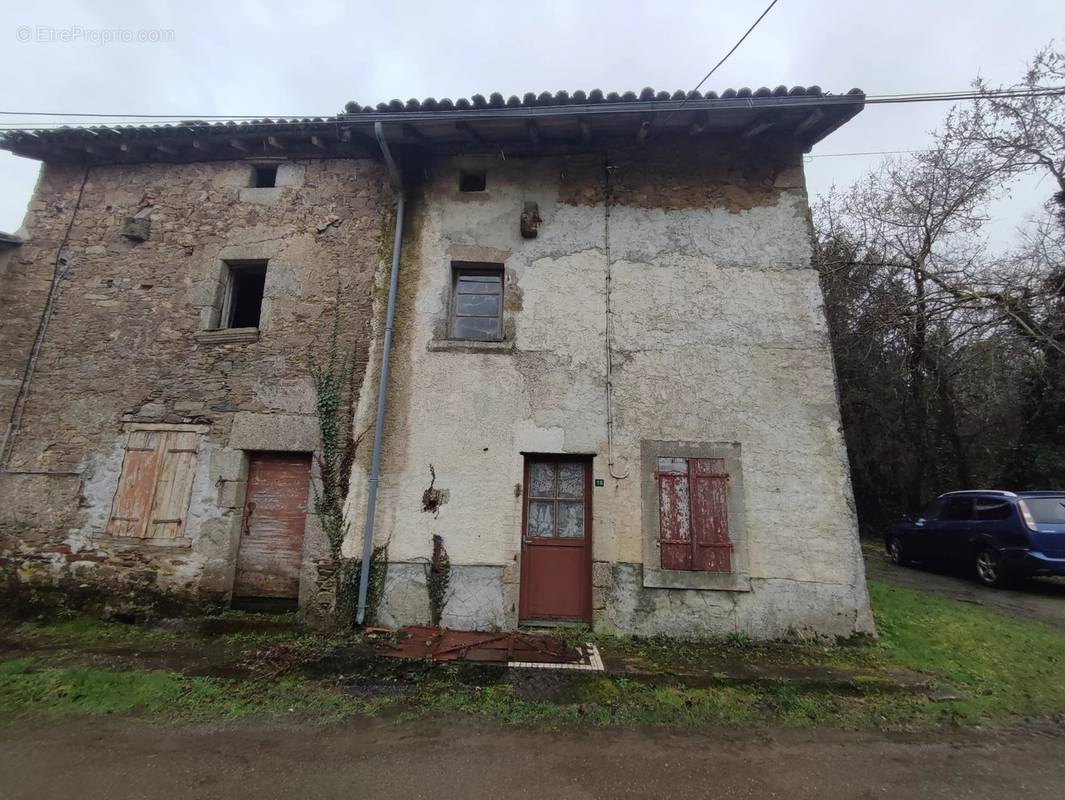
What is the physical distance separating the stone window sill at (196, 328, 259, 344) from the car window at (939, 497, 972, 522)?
36.7 feet

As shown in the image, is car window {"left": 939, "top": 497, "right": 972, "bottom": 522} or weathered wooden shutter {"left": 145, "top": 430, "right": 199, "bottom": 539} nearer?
weathered wooden shutter {"left": 145, "top": 430, "right": 199, "bottom": 539}

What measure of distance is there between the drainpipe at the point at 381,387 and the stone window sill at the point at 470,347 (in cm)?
57

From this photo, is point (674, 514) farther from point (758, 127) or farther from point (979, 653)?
point (758, 127)

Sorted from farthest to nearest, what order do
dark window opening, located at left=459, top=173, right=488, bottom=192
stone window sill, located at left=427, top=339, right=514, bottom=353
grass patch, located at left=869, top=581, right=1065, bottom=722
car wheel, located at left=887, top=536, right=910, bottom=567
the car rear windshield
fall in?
1. car wheel, located at left=887, top=536, right=910, bottom=567
2. the car rear windshield
3. dark window opening, located at left=459, top=173, right=488, bottom=192
4. stone window sill, located at left=427, top=339, right=514, bottom=353
5. grass patch, located at left=869, top=581, right=1065, bottom=722

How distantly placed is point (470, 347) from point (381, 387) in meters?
1.13

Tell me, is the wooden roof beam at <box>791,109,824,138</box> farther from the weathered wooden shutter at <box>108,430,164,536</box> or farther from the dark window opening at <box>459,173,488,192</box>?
the weathered wooden shutter at <box>108,430,164,536</box>

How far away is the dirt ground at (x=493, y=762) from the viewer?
2.91m

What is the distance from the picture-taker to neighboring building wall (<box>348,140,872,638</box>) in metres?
5.19

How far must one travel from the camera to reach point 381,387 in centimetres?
555

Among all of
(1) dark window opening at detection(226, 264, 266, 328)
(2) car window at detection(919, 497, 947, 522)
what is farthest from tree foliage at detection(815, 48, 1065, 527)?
(1) dark window opening at detection(226, 264, 266, 328)

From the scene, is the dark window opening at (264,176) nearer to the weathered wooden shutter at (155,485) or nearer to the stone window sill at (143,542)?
the weathered wooden shutter at (155,485)

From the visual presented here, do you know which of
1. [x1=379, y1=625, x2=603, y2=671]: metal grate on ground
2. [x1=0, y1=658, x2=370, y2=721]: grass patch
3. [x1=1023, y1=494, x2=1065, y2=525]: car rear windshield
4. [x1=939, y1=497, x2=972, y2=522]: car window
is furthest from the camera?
[x1=939, y1=497, x2=972, y2=522]: car window

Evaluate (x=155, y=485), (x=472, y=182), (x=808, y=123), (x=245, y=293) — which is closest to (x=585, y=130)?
(x=472, y=182)

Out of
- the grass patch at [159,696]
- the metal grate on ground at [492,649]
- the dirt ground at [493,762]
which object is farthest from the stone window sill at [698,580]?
the grass patch at [159,696]
